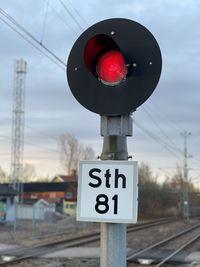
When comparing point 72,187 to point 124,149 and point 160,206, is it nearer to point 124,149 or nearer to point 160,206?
point 160,206

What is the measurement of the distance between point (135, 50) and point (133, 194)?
93cm

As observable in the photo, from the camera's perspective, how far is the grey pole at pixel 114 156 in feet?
11.0

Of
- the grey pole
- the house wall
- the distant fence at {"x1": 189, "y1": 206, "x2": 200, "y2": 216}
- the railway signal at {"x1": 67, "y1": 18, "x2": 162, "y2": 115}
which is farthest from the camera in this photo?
the distant fence at {"x1": 189, "y1": 206, "x2": 200, "y2": 216}

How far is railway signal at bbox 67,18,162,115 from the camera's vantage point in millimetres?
3521

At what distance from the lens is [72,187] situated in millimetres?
83625

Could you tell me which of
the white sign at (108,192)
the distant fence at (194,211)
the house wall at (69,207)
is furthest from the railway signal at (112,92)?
the distant fence at (194,211)

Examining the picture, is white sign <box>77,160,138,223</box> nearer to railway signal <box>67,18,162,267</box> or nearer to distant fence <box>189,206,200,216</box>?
railway signal <box>67,18,162,267</box>

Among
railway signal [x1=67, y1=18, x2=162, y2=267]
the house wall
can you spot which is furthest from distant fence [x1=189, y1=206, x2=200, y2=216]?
railway signal [x1=67, y1=18, x2=162, y2=267]

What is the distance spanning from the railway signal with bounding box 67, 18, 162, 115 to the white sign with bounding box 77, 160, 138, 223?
35cm

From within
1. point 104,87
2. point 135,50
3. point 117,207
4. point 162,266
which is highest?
point 135,50

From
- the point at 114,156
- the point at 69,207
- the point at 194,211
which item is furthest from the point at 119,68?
the point at 194,211

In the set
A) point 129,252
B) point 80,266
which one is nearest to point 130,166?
point 80,266

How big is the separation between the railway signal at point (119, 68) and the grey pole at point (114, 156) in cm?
7

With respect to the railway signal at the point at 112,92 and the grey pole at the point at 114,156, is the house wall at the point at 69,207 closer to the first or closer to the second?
the railway signal at the point at 112,92
